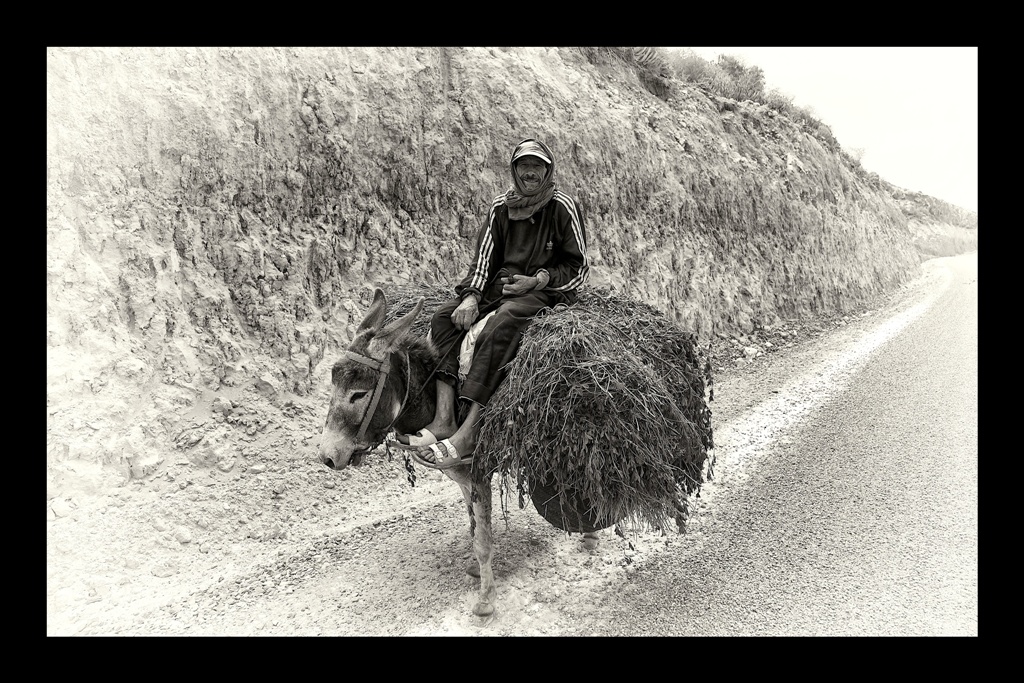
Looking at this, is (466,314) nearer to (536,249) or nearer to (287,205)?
(536,249)

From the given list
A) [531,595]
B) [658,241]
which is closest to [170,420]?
[531,595]

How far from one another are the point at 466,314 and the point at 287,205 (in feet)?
12.0

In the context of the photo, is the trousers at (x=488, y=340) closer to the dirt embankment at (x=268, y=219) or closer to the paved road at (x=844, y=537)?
the paved road at (x=844, y=537)

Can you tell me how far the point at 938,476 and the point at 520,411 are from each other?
4.71 m

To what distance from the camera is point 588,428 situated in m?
3.39

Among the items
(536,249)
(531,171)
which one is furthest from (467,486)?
(531,171)

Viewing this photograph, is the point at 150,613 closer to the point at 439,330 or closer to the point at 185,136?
the point at 439,330

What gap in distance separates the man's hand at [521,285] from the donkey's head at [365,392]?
743 mm

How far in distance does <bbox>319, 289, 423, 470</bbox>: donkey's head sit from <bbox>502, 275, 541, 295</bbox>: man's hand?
0.74 meters

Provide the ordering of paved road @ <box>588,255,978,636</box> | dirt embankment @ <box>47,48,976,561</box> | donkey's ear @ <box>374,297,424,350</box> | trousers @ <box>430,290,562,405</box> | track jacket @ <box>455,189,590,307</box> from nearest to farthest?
1. donkey's ear @ <box>374,297,424,350</box>
2. trousers @ <box>430,290,562,405</box>
3. paved road @ <box>588,255,978,636</box>
4. track jacket @ <box>455,189,590,307</box>
5. dirt embankment @ <box>47,48,976,561</box>

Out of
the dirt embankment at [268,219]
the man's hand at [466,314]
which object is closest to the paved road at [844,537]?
the man's hand at [466,314]

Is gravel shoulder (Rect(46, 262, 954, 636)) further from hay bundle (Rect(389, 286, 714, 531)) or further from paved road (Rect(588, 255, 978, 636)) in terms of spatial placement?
hay bundle (Rect(389, 286, 714, 531))

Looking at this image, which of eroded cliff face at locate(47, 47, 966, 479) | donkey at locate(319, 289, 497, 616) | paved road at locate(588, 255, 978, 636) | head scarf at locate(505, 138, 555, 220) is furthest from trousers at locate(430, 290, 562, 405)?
eroded cliff face at locate(47, 47, 966, 479)

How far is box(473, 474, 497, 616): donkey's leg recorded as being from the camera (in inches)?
156
